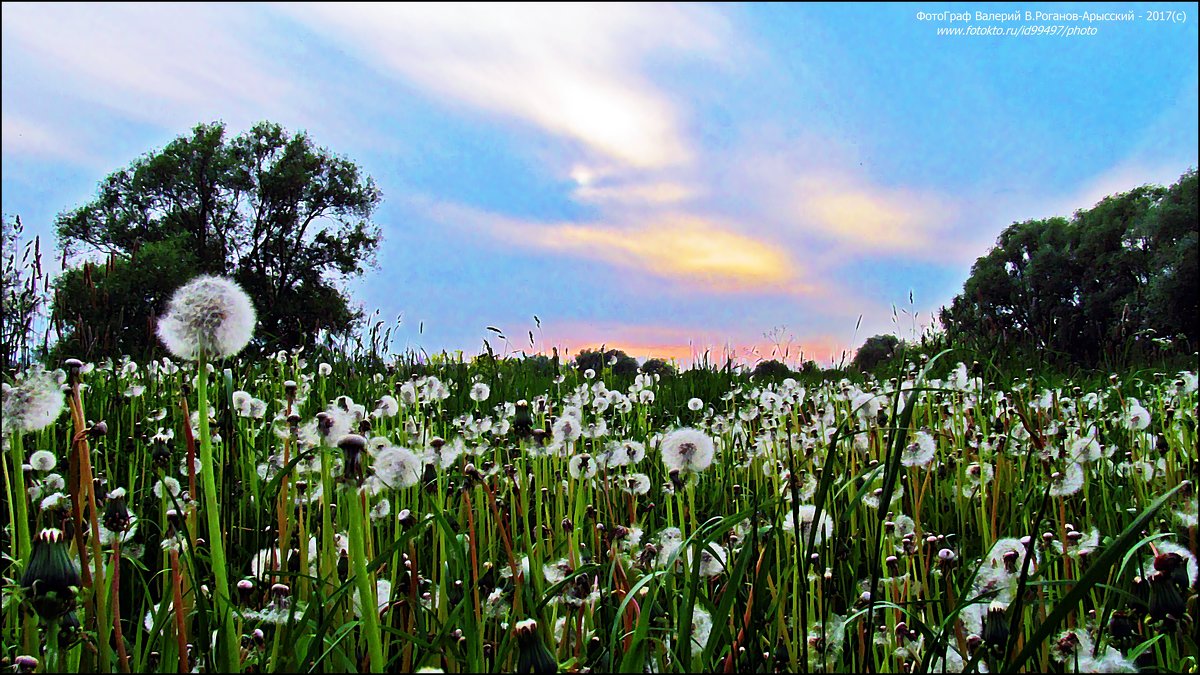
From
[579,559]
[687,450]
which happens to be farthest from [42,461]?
[687,450]

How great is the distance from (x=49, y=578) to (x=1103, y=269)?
4020 cm

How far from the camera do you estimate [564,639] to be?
6.64 feet

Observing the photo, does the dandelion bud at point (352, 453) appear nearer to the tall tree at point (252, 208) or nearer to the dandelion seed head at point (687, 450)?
the dandelion seed head at point (687, 450)

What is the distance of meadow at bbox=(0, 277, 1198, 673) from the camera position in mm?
1607

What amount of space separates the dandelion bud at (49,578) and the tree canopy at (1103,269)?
2958 cm

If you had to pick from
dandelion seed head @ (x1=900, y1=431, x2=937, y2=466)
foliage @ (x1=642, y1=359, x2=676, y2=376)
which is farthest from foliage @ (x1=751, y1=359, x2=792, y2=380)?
dandelion seed head @ (x1=900, y1=431, x2=937, y2=466)

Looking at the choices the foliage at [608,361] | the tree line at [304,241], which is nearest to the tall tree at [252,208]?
the tree line at [304,241]

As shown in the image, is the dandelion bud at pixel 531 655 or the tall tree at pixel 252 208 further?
the tall tree at pixel 252 208

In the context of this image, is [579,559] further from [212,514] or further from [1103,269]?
[1103,269]

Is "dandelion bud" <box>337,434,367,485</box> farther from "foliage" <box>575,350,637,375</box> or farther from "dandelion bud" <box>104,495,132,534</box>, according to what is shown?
"foliage" <box>575,350,637,375</box>

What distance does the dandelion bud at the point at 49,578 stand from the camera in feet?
4.52

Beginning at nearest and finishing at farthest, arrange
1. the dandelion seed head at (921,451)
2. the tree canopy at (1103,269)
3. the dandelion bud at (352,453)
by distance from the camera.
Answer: the dandelion bud at (352,453), the dandelion seed head at (921,451), the tree canopy at (1103,269)

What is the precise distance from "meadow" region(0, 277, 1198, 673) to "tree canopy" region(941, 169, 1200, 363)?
26.8 metres

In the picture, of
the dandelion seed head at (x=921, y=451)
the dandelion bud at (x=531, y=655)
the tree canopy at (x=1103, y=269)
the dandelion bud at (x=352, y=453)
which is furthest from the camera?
the tree canopy at (x=1103, y=269)
